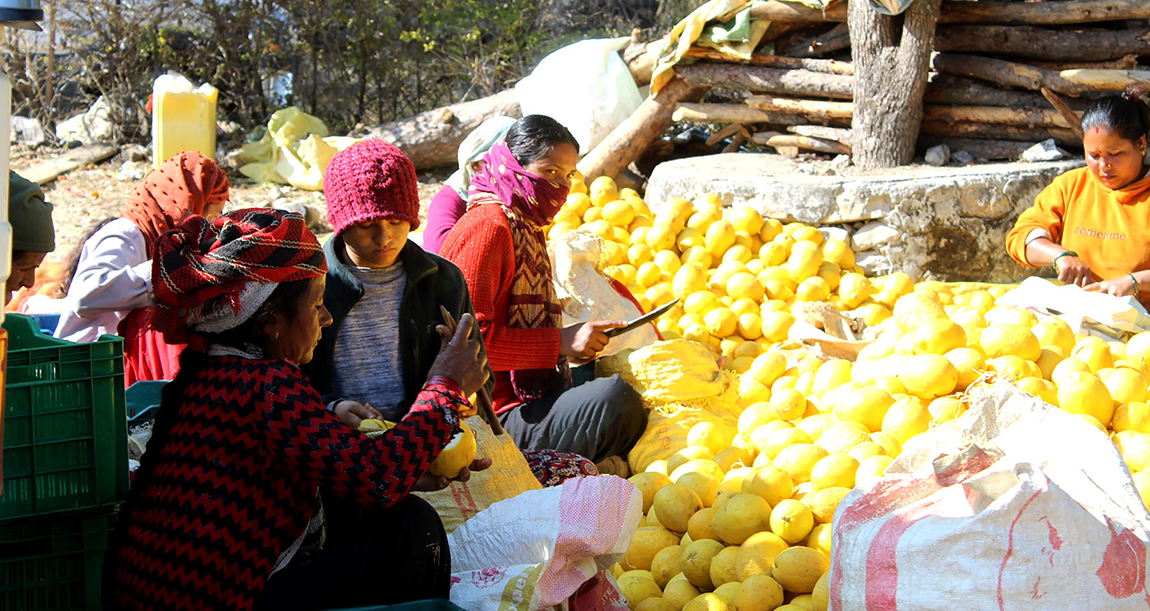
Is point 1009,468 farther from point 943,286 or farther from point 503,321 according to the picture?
point 943,286

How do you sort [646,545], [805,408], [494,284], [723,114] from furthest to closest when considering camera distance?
1. [723,114]
2. [805,408]
3. [494,284]
4. [646,545]

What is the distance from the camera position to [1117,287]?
378cm

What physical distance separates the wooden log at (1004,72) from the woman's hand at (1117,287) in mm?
1654

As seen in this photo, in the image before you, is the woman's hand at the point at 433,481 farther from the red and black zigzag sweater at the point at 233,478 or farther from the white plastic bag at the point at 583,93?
the white plastic bag at the point at 583,93

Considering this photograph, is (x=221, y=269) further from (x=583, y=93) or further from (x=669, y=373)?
(x=583, y=93)

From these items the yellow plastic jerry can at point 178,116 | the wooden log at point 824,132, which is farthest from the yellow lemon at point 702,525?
the yellow plastic jerry can at point 178,116

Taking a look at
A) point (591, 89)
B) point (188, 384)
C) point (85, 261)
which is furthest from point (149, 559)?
point (591, 89)

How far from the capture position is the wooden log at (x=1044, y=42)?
5070mm

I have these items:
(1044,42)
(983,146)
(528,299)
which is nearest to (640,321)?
(528,299)

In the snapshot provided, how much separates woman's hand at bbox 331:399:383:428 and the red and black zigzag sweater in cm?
17

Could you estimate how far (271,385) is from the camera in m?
1.76

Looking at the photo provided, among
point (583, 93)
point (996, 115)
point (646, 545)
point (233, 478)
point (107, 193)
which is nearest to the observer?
point (233, 478)

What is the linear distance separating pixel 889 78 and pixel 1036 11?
0.81m

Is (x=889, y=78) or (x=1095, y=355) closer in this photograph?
(x=1095, y=355)
